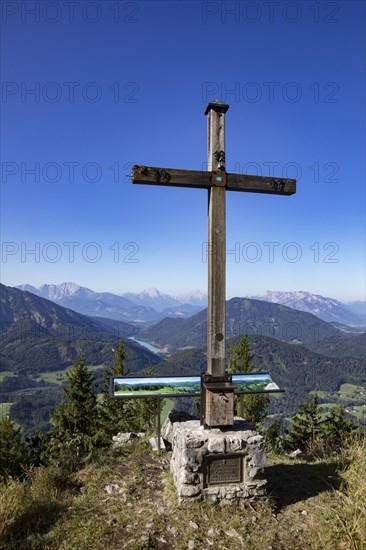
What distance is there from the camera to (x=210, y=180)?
645cm

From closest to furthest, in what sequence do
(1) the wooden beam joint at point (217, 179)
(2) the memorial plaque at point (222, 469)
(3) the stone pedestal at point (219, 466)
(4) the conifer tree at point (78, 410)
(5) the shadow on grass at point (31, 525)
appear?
(5) the shadow on grass at point (31, 525) → (3) the stone pedestal at point (219, 466) → (2) the memorial plaque at point (222, 469) → (1) the wooden beam joint at point (217, 179) → (4) the conifer tree at point (78, 410)

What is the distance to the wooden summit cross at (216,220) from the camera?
6164 millimetres

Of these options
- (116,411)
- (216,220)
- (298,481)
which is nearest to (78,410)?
(116,411)

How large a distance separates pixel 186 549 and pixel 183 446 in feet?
4.72

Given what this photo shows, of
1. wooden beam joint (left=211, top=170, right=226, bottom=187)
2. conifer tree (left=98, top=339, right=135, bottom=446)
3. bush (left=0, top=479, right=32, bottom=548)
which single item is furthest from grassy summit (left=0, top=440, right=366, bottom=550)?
conifer tree (left=98, top=339, right=135, bottom=446)

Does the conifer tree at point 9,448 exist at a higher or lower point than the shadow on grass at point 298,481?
lower

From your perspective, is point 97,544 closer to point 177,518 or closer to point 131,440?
point 177,518

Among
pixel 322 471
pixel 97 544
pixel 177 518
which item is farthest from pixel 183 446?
pixel 322 471

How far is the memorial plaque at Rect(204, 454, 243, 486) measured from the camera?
6.04 m

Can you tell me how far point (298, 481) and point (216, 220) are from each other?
5773 mm

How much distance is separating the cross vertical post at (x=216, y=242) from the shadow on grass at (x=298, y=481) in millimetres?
2735

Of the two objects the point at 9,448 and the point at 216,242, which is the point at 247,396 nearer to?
the point at 9,448

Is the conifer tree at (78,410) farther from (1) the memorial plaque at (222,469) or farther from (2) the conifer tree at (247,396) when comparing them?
(1) the memorial plaque at (222,469)

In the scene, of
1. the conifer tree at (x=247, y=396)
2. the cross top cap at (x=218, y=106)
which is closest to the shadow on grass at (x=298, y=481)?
the cross top cap at (x=218, y=106)
